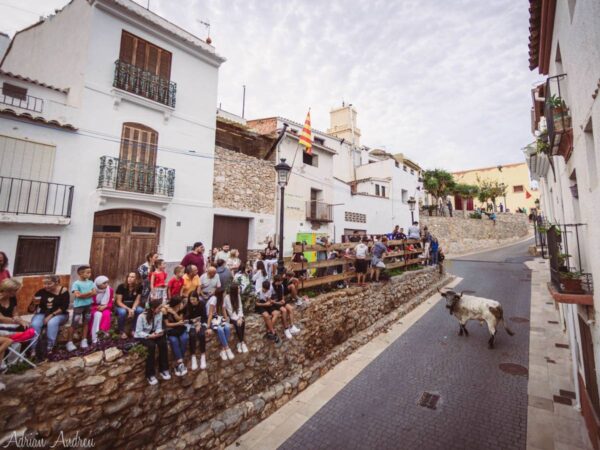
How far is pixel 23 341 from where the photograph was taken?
166 inches

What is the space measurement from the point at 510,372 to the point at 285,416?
18.4 ft

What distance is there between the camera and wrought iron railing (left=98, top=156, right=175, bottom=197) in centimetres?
891

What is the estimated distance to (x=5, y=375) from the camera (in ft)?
12.6

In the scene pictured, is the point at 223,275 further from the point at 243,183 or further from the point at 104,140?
the point at 243,183

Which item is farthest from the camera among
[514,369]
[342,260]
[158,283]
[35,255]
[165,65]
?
[165,65]

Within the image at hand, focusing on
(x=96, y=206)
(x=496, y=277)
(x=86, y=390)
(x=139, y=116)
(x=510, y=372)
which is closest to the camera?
(x=86, y=390)

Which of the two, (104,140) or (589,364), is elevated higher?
(104,140)

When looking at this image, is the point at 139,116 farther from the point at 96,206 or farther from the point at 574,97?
the point at 574,97

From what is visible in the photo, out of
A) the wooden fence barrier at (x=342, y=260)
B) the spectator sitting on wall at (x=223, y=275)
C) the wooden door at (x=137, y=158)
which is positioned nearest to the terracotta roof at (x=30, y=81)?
the wooden door at (x=137, y=158)

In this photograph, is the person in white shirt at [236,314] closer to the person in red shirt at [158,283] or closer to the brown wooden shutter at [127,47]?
the person in red shirt at [158,283]

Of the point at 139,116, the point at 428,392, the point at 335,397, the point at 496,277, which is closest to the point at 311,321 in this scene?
the point at 335,397

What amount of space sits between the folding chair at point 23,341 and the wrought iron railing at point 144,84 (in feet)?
27.8

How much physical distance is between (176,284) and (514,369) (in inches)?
338

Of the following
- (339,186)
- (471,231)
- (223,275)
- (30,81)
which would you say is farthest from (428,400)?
(471,231)
